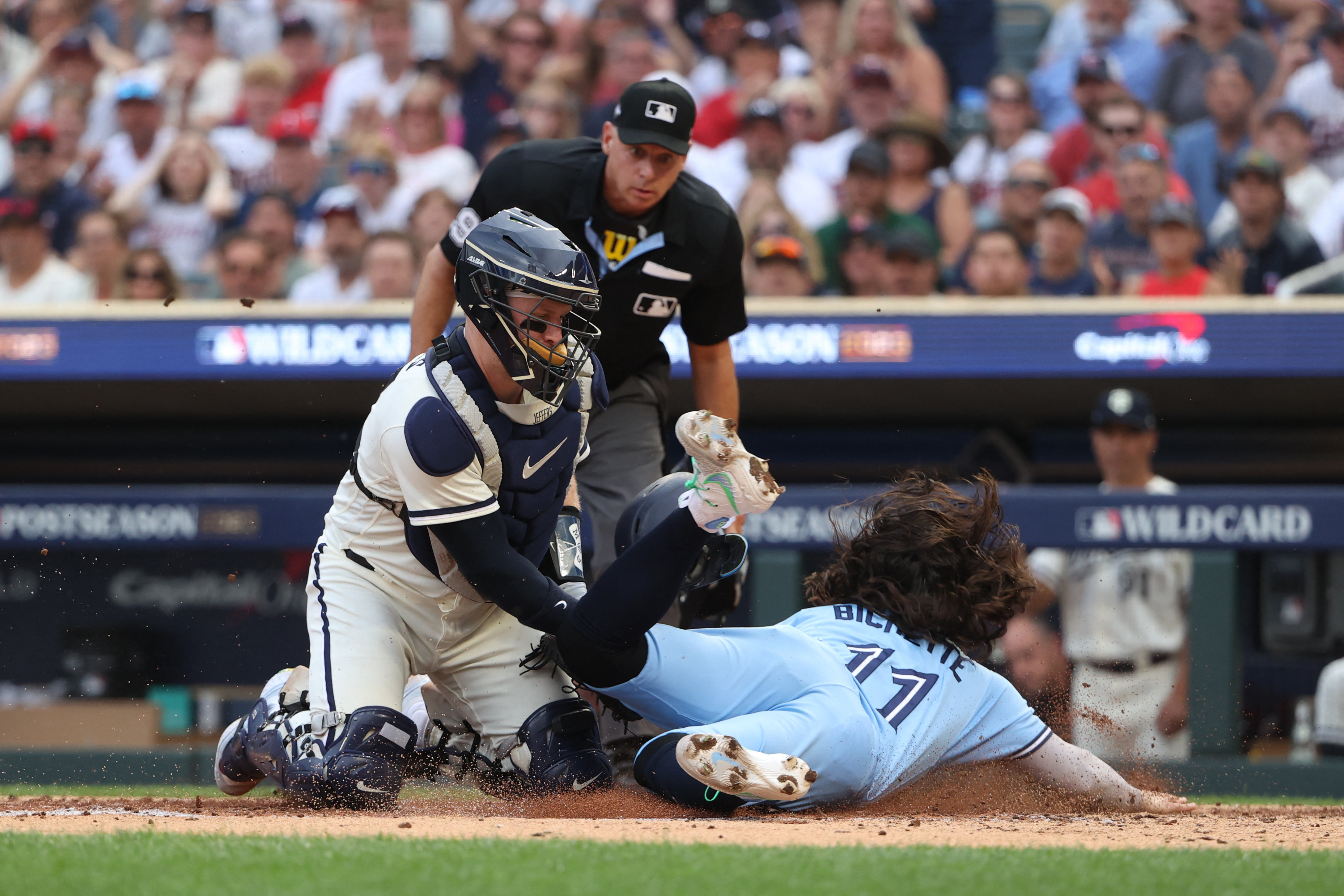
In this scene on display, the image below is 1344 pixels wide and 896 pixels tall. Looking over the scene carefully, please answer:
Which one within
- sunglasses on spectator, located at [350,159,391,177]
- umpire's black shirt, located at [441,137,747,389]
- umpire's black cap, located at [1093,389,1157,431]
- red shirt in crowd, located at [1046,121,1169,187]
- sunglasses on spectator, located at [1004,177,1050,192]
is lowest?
umpire's black cap, located at [1093,389,1157,431]

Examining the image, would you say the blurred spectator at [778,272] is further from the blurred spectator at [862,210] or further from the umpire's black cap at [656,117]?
the umpire's black cap at [656,117]

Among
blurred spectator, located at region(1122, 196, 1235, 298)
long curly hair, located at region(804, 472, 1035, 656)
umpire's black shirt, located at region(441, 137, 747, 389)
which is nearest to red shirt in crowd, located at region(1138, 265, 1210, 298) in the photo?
blurred spectator, located at region(1122, 196, 1235, 298)

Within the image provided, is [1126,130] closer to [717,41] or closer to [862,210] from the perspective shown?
[862,210]

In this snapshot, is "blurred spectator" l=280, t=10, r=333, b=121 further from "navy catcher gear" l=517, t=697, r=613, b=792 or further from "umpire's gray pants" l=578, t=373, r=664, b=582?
"navy catcher gear" l=517, t=697, r=613, b=792

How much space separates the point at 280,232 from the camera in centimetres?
764

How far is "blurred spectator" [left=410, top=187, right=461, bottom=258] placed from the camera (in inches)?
292

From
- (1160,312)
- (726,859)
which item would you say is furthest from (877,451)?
(726,859)

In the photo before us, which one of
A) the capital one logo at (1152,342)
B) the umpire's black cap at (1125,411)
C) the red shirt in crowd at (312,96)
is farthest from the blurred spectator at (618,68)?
the umpire's black cap at (1125,411)

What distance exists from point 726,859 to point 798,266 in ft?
14.7

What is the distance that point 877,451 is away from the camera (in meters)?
7.31

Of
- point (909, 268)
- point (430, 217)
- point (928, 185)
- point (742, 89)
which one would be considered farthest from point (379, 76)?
point (909, 268)

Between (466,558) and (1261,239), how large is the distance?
15.8 feet

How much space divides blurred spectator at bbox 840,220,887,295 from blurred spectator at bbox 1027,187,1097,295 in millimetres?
706

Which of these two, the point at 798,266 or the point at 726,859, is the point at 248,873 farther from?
the point at 798,266
